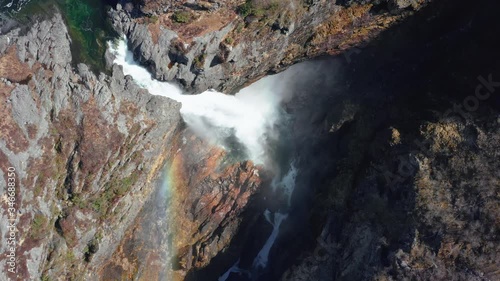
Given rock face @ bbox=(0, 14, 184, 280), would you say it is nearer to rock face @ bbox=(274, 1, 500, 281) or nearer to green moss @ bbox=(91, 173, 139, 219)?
green moss @ bbox=(91, 173, 139, 219)

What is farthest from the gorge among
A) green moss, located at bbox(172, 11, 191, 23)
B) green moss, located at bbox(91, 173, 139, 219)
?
green moss, located at bbox(172, 11, 191, 23)

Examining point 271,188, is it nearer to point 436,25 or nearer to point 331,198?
point 331,198

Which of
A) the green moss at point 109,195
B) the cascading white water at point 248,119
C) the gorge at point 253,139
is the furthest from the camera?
the cascading white water at point 248,119

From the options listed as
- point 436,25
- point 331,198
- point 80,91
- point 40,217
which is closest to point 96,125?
point 80,91

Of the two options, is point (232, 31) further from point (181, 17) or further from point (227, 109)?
point (227, 109)

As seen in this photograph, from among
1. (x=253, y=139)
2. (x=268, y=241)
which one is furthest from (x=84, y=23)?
(x=268, y=241)

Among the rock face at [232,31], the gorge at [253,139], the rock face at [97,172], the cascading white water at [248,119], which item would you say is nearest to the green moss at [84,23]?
the gorge at [253,139]

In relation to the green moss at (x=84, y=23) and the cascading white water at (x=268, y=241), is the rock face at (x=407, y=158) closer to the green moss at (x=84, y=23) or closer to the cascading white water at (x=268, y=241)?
the cascading white water at (x=268, y=241)

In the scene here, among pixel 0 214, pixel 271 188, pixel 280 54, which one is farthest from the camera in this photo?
pixel 271 188
